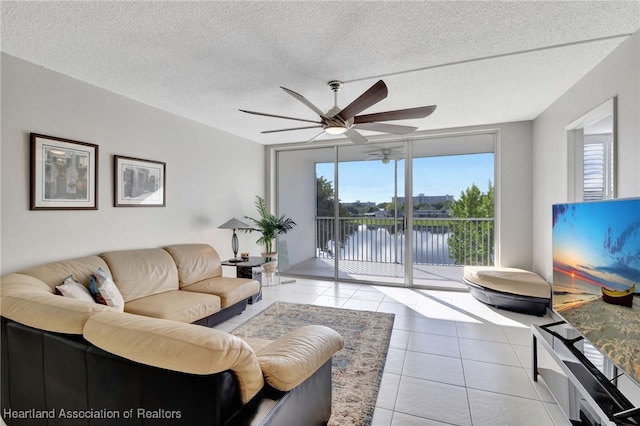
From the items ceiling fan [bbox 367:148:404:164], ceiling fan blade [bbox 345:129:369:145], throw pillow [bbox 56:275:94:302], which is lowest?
throw pillow [bbox 56:275:94:302]

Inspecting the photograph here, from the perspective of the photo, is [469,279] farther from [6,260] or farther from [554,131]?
[6,260]

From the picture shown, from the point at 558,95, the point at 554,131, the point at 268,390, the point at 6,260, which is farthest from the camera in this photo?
the point at 554,131

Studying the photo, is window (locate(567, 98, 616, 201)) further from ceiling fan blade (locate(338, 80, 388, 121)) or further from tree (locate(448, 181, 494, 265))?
ceiling fan blade (locate(338, 80, 388, 121))

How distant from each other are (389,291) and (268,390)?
3.69m

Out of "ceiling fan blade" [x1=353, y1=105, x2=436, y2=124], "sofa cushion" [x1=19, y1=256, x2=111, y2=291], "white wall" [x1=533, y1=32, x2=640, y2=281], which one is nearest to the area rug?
"sofa cushion" [x1=19, y1=256, x2=111, y2=291]

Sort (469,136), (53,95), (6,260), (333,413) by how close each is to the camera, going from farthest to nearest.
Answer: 1. (469,136)
2. (53,95)
3. (6,260)
4. (333,413)

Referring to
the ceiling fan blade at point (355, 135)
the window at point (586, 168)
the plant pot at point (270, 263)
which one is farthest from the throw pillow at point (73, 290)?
the window at point (586, 168)

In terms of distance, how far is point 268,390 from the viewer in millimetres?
1226

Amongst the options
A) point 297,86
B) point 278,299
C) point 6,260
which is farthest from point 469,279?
point 6,260

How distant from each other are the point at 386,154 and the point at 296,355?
4.21 meters

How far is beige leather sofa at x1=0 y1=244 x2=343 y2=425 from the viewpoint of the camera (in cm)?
104

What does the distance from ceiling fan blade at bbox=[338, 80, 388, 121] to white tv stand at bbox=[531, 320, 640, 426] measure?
2051 mm

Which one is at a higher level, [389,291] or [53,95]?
[53,95]

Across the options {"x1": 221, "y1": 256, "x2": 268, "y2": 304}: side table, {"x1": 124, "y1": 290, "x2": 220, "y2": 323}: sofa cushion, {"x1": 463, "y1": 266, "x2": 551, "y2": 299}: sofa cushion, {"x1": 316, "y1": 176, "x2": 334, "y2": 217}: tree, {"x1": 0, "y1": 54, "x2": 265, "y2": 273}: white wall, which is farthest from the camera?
{"x1": 316, "y1": 176, "x2": 334, "y2": 217}: tree
